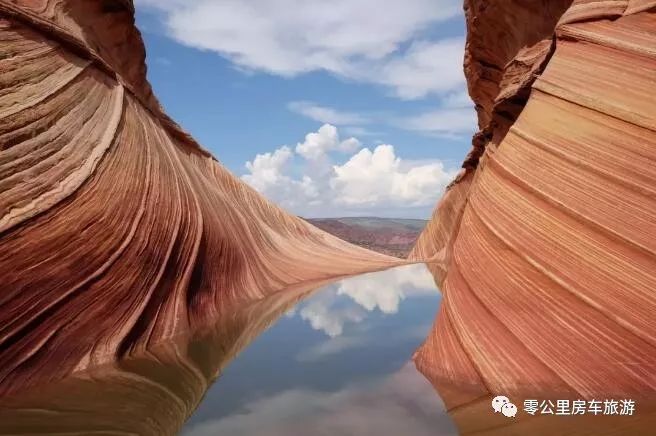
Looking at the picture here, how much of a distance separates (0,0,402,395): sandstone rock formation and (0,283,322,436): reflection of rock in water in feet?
0.48

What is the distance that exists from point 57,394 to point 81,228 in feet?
3.44

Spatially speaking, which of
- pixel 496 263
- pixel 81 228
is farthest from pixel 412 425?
pixel 81 228

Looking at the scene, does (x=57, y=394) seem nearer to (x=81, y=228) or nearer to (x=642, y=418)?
(x=81, y=228)

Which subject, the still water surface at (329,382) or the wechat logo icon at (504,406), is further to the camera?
the still water surface at (329,382)

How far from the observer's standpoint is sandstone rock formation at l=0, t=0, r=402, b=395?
2.65m

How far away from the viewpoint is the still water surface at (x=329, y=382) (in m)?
1.97

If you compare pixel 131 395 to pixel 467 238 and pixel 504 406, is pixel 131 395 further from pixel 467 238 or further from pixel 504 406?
pixel 467 238

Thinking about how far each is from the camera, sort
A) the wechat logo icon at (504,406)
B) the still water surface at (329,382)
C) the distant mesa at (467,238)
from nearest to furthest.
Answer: the wechat logo icon at (504,406), the still water surface at (329,382), the distant mesa at (467,238)

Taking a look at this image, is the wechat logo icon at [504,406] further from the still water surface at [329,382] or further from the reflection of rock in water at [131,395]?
the reflection of rock in water at [131,395]

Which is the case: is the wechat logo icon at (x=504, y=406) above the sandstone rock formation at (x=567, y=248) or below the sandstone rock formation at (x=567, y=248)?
below

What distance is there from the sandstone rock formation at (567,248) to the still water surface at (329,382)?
17cm

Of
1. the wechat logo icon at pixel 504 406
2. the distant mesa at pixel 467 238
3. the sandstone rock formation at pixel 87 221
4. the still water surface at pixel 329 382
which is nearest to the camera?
the wechat logo icon at pixel 504 406

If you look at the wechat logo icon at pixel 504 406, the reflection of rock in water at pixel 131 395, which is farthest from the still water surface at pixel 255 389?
the wechat logo icon at pixel 504 406

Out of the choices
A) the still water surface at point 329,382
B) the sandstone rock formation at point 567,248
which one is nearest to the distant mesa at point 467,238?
the sandstone rock formation at point 567,248
